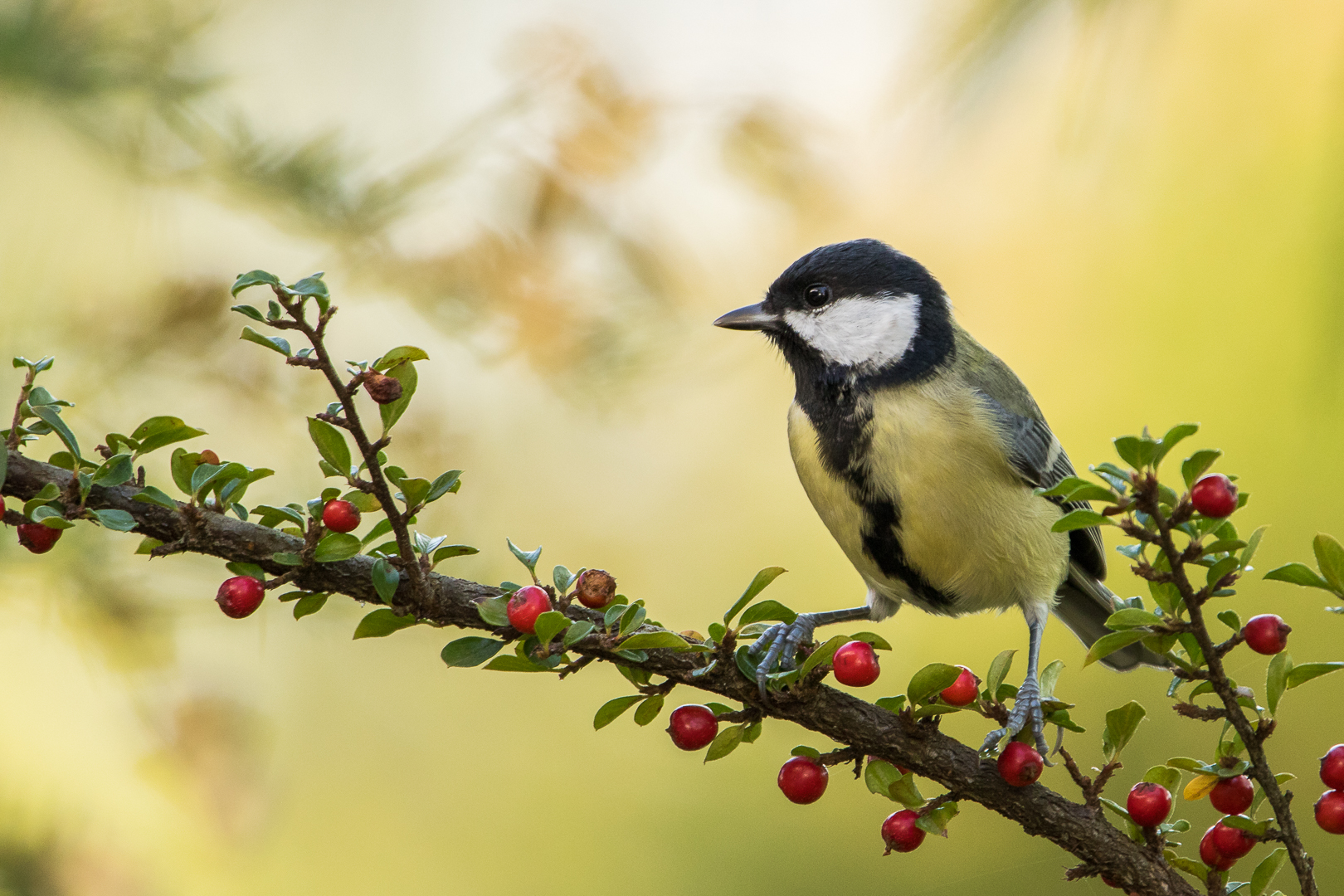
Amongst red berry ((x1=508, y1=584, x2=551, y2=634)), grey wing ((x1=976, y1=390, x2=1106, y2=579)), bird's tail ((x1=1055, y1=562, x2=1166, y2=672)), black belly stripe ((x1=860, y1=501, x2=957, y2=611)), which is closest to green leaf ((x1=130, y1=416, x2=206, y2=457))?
red berry ((x1=508, y1=584, x2=551, y2=634))

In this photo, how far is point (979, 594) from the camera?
130 centimetres

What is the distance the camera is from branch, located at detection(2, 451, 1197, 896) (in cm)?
70

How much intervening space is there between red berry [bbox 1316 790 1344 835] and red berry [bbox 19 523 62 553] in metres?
0.85

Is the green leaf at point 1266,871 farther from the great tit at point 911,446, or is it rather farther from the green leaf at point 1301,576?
the great tit at point 911,446

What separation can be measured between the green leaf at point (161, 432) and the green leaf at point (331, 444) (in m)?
0.07

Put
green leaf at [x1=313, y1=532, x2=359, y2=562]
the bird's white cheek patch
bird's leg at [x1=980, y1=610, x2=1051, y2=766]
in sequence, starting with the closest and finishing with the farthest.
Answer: green leaf at [x1=313, y1=532, x2=359, y2=562] < bird's leg at [x1=980, y1=610, x2=1051, y2=766] < the bird's white cheek patch

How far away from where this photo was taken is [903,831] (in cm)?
83

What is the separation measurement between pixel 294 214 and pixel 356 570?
0.60 meters

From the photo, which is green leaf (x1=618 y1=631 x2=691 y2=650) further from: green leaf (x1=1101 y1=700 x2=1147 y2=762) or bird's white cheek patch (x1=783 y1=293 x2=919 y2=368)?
bird's white cheek patch (x1=783 y1=293 x2=919 y2=368)

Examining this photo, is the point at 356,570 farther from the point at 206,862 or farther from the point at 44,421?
the point at 206,862

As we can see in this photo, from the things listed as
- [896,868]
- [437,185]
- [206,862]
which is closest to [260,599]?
[206,862]

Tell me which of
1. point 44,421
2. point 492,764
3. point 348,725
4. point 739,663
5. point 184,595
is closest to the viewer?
point 44,421

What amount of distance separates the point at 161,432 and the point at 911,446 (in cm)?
80

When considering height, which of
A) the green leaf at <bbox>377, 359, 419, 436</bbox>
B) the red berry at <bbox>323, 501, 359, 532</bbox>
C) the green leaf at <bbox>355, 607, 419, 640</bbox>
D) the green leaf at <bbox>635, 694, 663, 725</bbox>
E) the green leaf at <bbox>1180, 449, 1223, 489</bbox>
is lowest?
the green leaf at <bbox>635, 694, 663, 725</bbox>
